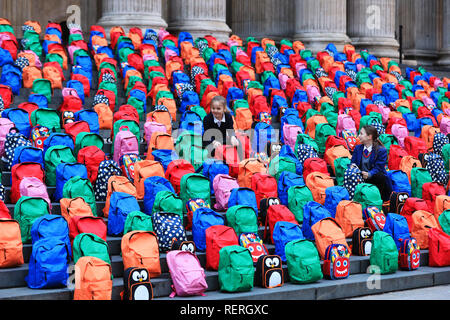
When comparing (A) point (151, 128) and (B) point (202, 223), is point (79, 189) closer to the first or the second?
(B) point (202, 223)

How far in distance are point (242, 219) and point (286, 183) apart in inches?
64.3

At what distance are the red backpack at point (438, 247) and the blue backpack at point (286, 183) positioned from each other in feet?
6.15

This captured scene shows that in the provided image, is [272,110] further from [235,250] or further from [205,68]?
[235,250]

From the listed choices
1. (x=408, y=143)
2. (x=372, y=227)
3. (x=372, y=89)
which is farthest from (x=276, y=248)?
(x=372, y=89)

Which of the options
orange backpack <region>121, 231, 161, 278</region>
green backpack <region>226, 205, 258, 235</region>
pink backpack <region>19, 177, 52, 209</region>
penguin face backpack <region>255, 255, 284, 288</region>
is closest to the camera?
orange backpack <region>121, 231, 161, 278</region>

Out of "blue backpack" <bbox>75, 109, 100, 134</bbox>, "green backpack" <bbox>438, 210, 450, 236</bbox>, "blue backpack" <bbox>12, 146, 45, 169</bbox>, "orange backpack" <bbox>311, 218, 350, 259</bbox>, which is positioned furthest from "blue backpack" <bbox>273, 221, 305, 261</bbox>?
"blue backpack" <bbox>75, 109, 100, 134</bbox>

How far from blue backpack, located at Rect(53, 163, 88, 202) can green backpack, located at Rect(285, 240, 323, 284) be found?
279 centimetres

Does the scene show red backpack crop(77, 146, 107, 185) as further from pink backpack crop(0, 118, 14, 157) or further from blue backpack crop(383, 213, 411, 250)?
blue backpack crop(383, 213, 411, 250)

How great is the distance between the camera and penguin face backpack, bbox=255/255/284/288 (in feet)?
30.3

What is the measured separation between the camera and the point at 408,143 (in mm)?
14344

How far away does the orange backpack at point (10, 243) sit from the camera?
8.48m

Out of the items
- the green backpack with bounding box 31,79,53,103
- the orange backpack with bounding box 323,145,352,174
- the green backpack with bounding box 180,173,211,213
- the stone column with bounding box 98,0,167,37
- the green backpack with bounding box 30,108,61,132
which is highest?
the stone column with bounding box 98,0,167,37

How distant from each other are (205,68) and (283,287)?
25.1 feet

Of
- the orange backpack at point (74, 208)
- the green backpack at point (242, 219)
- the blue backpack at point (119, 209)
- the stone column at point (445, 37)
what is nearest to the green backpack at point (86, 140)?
the blue backpack at point (119, 209)
